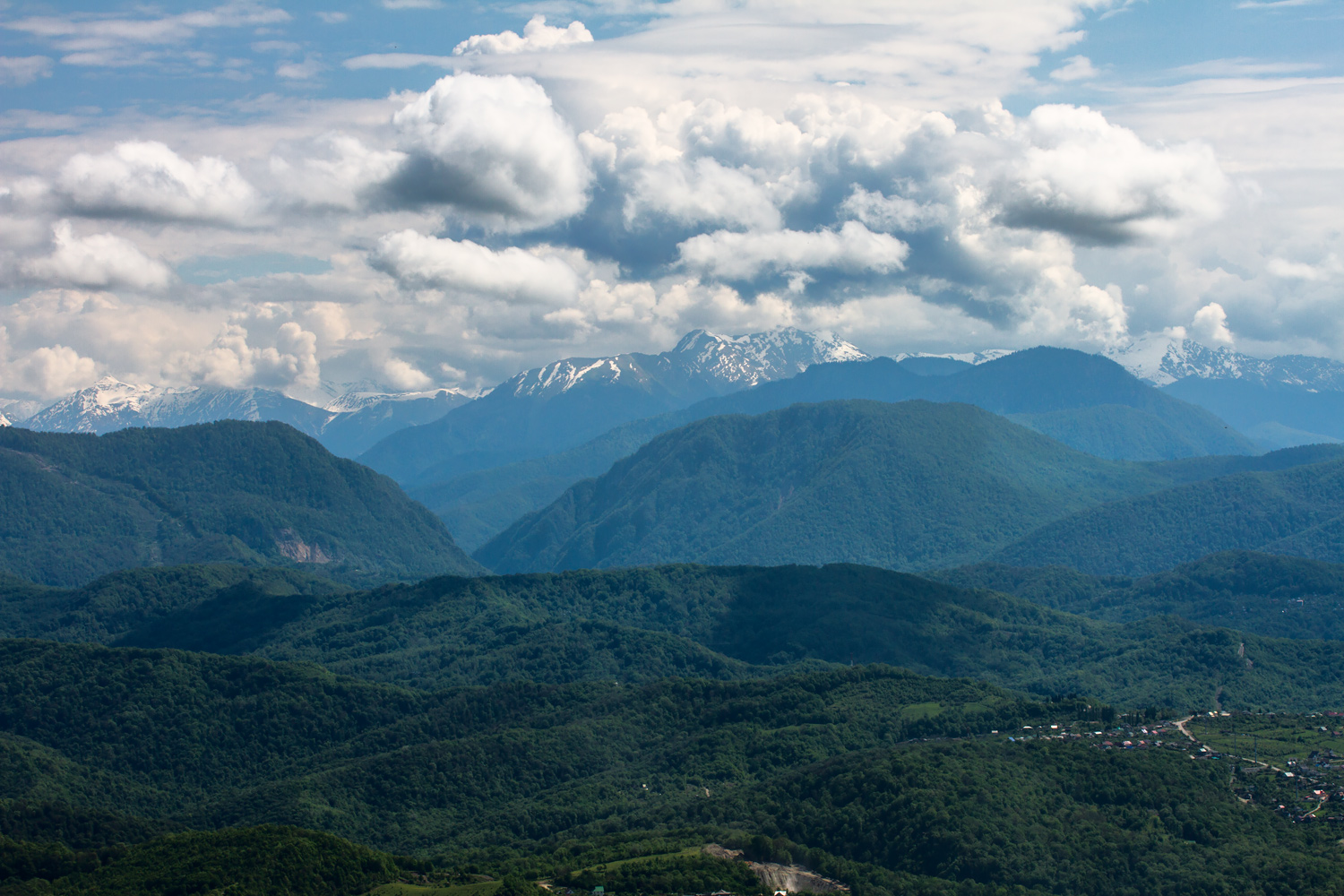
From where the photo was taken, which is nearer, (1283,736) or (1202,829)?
(1202,829)

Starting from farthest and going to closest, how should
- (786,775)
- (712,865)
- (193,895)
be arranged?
(786,775), (712,865), (193,895)

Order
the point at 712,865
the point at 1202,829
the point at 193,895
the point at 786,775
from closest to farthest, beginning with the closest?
the point at 193,895, the point at 712,865, the point at 1202,829, the point at 786,775

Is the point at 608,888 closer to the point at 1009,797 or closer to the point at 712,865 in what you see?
the point at 712,865

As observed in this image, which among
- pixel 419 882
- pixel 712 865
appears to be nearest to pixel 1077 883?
pixel 712 865

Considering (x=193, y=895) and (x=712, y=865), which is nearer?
(x=193, y=895)

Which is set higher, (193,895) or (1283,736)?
(193,895)

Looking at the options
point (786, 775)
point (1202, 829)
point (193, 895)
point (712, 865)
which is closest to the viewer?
point (193, 895)

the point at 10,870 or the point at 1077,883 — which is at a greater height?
the point at 10,870

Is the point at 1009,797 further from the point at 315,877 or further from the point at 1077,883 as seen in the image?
the point at 315,877

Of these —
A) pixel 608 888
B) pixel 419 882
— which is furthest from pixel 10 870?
pixel 608 888
